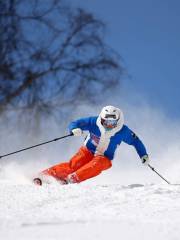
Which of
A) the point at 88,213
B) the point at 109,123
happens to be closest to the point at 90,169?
the point at 109,123

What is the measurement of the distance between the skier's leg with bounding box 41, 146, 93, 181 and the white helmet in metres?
0.48

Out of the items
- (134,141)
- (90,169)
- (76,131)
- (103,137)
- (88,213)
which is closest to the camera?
(88,213)

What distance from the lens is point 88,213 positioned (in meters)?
3.70

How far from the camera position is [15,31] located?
943 cm

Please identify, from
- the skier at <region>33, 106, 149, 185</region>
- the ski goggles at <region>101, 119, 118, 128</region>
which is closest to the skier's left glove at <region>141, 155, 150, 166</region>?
the skier at <region>33, 106, 149, 185</region>

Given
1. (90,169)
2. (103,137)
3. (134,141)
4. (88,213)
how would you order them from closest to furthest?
1. (88,213)
2. (90,169)
3. (103,137)
4. (134,141)

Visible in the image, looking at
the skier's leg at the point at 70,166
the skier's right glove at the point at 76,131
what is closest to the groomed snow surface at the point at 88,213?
the skier's leg at the point at 70,166

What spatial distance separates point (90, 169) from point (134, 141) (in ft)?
2.84

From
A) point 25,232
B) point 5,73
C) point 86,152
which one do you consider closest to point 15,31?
point 5,73

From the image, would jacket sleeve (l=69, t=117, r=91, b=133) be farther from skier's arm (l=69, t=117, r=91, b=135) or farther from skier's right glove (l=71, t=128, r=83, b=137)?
skier's right glove (l=71, t=128, r=83, b=137)

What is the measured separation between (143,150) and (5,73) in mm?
3732

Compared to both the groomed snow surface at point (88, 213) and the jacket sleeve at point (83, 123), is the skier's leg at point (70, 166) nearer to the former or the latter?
the jacket sleeve at point (83, 123)

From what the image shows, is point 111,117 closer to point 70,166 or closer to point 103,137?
point 103,137

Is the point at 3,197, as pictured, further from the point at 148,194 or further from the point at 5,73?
the point at 5,73
